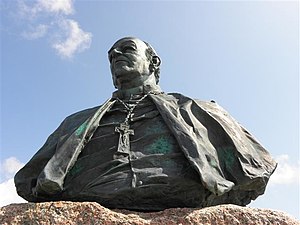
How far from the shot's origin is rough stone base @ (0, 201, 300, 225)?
389 cm

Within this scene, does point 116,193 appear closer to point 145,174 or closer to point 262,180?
point 145,174

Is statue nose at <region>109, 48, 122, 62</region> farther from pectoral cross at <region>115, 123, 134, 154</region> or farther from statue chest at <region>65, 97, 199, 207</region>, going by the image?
pectoral cross at <region>115, 123, 134, 154</region>

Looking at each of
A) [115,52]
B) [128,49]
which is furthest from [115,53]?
[128,49]

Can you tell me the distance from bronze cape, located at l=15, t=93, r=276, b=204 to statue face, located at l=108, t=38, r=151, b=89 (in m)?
0.26

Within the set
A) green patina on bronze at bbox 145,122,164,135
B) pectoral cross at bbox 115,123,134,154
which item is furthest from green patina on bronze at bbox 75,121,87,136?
green patina on bronze at bbox 145,122,164,135

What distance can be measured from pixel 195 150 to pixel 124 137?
2.18ft

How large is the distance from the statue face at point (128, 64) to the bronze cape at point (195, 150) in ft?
0.84

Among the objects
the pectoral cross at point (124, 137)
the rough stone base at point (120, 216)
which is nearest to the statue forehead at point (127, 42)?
the pectoral cross at point (124, 137)

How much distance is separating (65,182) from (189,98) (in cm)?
142

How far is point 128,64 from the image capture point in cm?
542

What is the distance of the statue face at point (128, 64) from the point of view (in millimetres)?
5414

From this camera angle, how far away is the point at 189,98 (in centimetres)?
524

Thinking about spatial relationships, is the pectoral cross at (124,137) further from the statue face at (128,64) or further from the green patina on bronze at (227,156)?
the green patina on bronze at (227,156)

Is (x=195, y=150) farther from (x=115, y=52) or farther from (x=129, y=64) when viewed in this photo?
(x=115, y=52)
